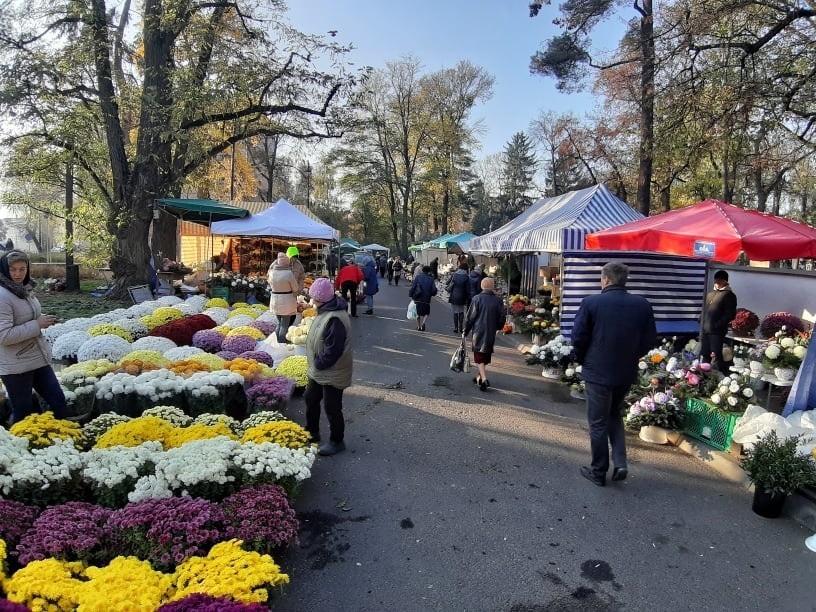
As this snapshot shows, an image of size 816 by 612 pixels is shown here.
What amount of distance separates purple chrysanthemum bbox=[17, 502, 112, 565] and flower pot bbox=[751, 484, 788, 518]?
14.3 ft

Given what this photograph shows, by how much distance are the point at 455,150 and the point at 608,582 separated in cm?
4409

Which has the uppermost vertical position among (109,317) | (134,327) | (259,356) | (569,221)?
(569,221)

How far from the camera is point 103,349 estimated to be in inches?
233

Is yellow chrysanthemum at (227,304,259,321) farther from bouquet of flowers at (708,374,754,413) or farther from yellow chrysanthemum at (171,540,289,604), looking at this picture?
bouquet of flowers at (708,374,754,413)

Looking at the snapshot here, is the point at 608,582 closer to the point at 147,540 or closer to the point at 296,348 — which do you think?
the point at 147,540

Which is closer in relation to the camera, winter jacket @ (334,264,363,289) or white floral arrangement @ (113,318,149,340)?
white floral arrangement @ (113,318,149,340)

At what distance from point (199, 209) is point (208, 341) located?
244 inches

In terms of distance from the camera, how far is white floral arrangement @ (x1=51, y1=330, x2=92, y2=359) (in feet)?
20.3

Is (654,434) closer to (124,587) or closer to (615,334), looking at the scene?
(615,334)

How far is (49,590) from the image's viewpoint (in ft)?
6.98

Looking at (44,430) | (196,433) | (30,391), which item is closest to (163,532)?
(196,433)

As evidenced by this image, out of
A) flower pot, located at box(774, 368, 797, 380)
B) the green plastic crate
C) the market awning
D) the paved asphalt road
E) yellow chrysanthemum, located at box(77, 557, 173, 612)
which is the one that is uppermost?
the market awning

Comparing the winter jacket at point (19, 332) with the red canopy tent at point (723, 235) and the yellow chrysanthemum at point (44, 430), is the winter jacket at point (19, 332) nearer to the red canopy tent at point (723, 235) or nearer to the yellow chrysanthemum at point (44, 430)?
the yellow chrysanthemum at point (44, 430)

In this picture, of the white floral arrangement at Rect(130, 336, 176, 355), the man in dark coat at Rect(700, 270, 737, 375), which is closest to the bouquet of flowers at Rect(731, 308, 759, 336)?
the man in dark coat at Rect(700, 270, 737, 375)
